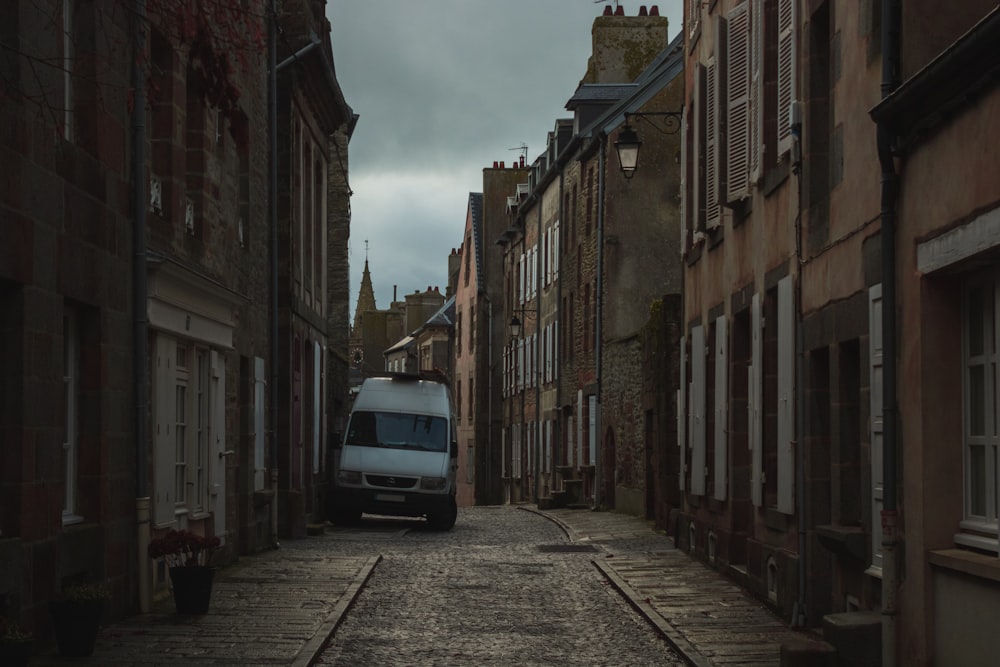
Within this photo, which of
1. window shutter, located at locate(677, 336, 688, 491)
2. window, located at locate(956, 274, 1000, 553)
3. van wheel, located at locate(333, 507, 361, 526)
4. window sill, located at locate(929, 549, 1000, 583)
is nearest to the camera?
window sill, located at locate(929, 549, 1000, 583)

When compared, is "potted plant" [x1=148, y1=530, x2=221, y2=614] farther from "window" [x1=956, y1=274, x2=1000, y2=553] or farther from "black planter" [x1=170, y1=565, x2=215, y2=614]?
"window" [x1=956, y1=274, x2=1000, y2=553]

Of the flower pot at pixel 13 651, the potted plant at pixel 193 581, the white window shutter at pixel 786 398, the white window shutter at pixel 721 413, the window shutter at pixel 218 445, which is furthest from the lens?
the white window shutter at pixel 721 413

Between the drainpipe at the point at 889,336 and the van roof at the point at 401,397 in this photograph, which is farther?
the van roof at the point at 401,397

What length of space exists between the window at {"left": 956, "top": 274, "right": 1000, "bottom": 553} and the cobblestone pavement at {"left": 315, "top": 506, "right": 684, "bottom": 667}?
9.46ft

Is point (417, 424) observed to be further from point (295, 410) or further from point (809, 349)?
point (809, 349)

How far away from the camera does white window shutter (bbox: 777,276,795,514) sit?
13945mm

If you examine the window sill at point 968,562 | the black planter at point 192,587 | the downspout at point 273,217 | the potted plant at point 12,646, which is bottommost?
the black planter at point 192,587

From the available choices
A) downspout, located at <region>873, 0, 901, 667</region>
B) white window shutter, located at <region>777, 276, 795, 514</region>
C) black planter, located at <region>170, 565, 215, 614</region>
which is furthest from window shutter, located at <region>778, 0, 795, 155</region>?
black planter, located at <region>170, 565, 215, 614</region>

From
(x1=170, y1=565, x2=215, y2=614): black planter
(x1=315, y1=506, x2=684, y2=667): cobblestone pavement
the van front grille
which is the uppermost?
the van front grille

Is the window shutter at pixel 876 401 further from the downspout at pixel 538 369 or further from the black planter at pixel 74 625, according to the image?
the downspout at pixel 538 369

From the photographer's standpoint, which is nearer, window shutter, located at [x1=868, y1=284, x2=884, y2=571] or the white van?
window shutter, located at [x1=868, y1=284, x2=884, y2=571]

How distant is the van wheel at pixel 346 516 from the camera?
2802 centimetres

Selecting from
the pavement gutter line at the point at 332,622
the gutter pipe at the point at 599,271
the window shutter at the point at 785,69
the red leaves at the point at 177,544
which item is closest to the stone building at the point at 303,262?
the gutter pipe at the point at 599,271

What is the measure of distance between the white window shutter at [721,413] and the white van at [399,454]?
9.76 m
